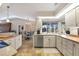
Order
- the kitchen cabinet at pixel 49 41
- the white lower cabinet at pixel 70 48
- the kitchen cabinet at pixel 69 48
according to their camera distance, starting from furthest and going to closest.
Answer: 1. the kitchen cabinet at pixel 49 41
2. the kitchen cabinet at pixel 69 48
3. the white lower cabinet at pixel 70 48

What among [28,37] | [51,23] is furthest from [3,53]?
[28,37]

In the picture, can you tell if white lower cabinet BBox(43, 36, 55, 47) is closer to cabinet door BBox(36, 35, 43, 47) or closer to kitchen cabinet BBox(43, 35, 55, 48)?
kitchen cabinet BBox(43, 35, 55, 48)

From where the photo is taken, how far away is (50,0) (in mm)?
1617

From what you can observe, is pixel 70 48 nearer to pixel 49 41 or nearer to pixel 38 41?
pixel 49 41

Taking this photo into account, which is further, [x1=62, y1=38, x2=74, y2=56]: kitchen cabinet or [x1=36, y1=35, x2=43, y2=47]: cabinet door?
[x1=36, y1=35, x2=43, y2=47]: cabinet door

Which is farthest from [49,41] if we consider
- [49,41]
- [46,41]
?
[46,41]

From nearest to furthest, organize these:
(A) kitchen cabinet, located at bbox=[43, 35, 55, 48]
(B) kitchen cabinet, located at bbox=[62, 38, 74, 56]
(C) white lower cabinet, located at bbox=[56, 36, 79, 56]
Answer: (C) white lower cabinet, located at bbox=[56, 36, 79, 56] < (B) kitchen cabinet, located at bbox=[62, 38, 74, 56] < (A) kitchen cabinet, located at bbox=[43, 35, 55, 48]

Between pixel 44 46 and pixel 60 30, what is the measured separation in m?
1.56

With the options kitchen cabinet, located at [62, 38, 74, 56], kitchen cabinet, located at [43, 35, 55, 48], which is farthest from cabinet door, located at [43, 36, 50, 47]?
kitchen cabinet, located at [62, 38, 74, 56]

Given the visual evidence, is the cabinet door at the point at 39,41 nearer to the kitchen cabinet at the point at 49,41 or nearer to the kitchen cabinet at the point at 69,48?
the kitchen cabinet at the point at 49,41

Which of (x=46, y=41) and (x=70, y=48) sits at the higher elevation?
(x=70, y=48)

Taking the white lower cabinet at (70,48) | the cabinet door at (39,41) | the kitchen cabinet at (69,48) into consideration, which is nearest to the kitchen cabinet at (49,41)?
the cabinet door at (39,41)

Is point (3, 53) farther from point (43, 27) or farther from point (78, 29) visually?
point (43, 27)

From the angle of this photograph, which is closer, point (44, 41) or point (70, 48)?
point (70, 48)
